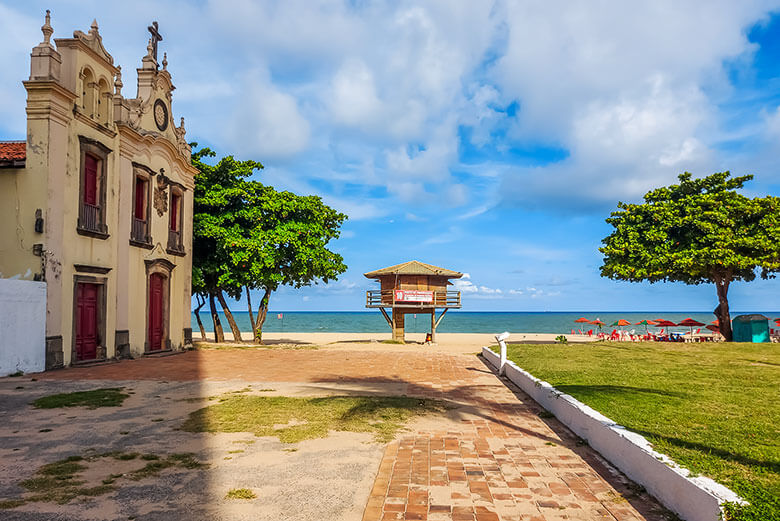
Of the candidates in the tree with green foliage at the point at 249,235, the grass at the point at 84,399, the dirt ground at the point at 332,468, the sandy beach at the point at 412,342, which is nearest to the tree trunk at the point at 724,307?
the sandy beach at the point at 412,342

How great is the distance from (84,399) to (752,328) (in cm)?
2993

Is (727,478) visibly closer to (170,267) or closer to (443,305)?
(170,267)

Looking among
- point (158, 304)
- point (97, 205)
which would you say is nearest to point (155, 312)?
point (158, 304)

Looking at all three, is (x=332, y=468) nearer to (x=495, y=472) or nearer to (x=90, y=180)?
(x=495, y=472)

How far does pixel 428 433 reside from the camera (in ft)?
23.6

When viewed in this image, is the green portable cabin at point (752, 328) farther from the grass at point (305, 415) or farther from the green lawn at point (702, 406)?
the grass at point (305, 415)

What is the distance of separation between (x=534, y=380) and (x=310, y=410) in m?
4.40

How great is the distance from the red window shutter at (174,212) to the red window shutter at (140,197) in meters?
2.12

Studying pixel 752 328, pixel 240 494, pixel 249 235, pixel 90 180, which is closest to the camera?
pixel 240 494

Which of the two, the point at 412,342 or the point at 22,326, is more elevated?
the point at 22,326

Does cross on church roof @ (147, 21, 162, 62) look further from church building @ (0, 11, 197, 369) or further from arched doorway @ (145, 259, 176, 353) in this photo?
arched doorway @ (145, 259, 176, 353)

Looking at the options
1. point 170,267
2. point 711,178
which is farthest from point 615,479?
point 711,178

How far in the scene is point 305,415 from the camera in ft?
27.1

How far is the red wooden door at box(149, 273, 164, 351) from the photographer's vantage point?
19339 millimetres
